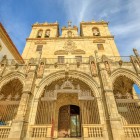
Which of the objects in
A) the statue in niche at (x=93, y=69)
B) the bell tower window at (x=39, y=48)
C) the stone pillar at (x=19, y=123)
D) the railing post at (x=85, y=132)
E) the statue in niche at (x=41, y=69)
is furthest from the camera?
the bell tower window at (x=39, y=48)

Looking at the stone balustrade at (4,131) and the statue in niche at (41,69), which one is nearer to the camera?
the stone balustrade at (4,131)

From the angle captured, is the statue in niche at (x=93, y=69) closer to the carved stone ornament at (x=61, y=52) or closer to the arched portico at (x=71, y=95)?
the arched portico at (x=71, y=95)

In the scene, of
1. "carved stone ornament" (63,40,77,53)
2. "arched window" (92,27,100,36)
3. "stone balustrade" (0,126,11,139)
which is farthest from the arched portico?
"arched window" (92,27,100,36)

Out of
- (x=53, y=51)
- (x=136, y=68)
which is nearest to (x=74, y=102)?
(x=136, y=68)

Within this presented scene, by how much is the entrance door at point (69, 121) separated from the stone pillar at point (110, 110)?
4.57 m

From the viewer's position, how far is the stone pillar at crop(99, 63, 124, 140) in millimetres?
8508

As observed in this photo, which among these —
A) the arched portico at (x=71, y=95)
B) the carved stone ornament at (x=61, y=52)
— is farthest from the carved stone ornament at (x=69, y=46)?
the arched portico at (x=71, y=95)

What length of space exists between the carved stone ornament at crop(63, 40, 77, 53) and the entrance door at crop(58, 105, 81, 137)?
9803mm

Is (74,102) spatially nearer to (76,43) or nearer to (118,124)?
(118,124)

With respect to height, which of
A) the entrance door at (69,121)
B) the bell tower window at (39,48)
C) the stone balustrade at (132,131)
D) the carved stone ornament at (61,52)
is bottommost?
the stone balustrade at (132,131)

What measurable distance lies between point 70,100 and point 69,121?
84.6 inches

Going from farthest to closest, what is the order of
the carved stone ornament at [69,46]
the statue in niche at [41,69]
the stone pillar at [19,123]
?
the carved stone ornament at [69,46] → the statue in niche at [41,69] → the stone pillar at [19,123]

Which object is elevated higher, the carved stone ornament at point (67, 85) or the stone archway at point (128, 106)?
the carved stone ornament at point (67, 85)

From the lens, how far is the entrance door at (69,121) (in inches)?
503
